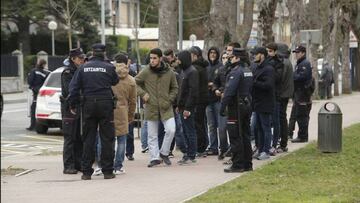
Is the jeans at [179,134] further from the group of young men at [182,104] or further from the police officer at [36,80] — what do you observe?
the police officer at [36,80]

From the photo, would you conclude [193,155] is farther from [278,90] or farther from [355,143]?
[355,143]

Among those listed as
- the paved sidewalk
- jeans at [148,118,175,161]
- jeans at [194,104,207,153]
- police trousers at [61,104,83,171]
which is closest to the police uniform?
the paved sidewalk

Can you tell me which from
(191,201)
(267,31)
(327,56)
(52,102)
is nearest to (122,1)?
(327,56)

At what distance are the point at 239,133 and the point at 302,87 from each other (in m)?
4.42

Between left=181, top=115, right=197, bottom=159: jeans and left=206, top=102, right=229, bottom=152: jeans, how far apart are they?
Answer: 0.57m

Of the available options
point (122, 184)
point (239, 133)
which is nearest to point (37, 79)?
point (239, 133)

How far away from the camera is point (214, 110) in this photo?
13.4 meters

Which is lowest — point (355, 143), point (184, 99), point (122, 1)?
point (355, 143)

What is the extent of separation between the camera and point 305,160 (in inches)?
A: 488

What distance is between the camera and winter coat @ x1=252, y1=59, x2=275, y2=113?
12273 mm

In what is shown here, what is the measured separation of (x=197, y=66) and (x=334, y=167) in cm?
299

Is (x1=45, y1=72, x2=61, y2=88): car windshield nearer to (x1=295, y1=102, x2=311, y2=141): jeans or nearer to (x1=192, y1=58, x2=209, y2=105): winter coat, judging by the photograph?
(x1=295, y1=102, x2=311, y2=141): jeans

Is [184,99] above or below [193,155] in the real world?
above

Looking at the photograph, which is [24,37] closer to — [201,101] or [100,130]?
[201,101]
